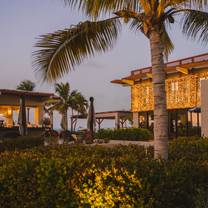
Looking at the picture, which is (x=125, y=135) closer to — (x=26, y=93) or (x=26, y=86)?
(x=26, y=93)

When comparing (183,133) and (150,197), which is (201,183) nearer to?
(150,197)

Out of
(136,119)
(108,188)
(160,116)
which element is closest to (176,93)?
(136,119)

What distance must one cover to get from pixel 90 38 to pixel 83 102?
5997 centimetres

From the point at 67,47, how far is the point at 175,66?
2612 centimetres

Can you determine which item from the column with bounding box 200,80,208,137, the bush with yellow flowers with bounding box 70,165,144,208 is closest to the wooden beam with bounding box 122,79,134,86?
the column with bounding box 200,80,208,137

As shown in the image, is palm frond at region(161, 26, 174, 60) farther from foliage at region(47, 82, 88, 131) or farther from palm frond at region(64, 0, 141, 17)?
foliage at region(47, 82, 88, 131)

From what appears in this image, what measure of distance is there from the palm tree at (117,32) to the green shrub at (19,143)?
29.6ft

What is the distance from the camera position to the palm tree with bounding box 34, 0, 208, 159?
281 inches

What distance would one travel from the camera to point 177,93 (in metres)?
35.1

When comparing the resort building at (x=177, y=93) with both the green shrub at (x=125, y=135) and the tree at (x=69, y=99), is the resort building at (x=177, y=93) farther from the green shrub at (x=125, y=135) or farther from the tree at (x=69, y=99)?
the tree at (x=69, y=99)

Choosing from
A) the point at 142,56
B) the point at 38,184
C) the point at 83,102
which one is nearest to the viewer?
the point at 38,184

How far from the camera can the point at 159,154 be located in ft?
23.2

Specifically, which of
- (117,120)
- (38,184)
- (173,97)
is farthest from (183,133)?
(38,184)

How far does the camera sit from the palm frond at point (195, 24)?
8758mm
